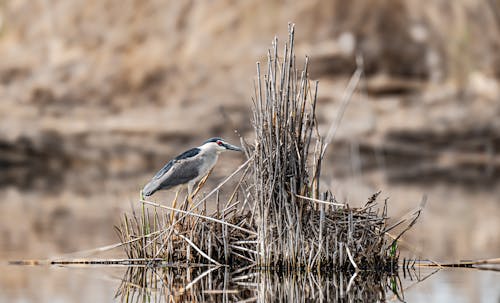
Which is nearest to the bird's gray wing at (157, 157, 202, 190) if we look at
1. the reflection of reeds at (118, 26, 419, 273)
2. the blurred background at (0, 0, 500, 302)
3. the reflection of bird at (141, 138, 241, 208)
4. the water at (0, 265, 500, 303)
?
the reflection of bird at (141, 138, 241, 208)

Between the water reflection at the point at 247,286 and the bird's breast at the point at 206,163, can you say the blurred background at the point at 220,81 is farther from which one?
the water reflection at the point at 247,286

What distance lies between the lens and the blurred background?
22.8 meters

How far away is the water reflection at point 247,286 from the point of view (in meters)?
7.05

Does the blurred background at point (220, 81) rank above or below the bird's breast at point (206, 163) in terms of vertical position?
above

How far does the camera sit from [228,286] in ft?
24.3

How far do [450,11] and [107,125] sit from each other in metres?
9.26

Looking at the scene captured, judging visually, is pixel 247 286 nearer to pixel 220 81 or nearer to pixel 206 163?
pixel 206 163

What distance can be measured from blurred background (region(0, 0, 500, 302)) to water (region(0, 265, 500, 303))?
1184cm

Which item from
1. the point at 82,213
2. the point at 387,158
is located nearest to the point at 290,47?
the point at 82,213

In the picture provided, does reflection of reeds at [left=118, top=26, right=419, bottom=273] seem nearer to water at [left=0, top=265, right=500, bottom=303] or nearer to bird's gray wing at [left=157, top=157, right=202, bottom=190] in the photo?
water at [left=0, top=265, right=500, bottom=303]

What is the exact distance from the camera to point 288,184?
7.91 metres

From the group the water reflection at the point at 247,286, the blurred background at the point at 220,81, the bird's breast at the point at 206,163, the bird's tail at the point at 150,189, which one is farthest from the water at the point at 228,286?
the blurred background at the point at 220,81

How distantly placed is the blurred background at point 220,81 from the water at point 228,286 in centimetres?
1184

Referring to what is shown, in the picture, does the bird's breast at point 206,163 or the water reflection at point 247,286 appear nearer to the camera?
the water reflection at point 247,286
